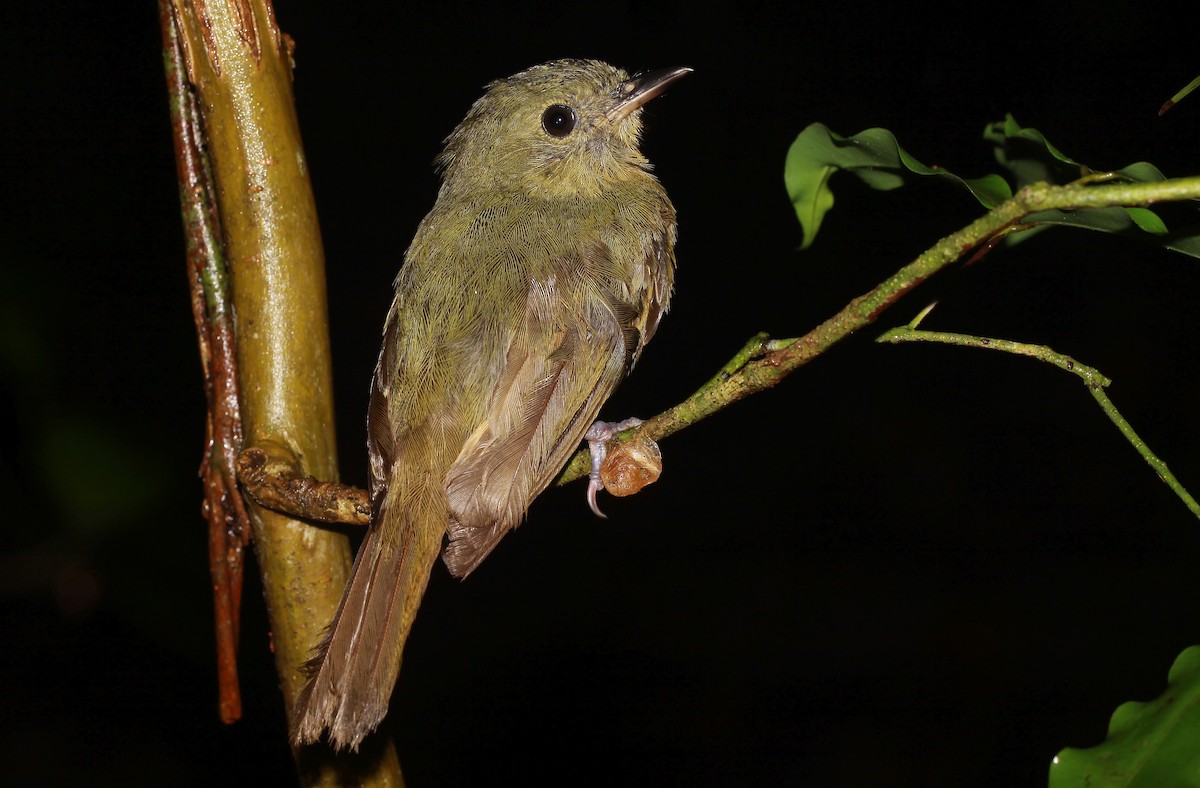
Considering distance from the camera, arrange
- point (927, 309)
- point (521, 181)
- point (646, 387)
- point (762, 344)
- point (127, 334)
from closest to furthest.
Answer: point (762, 344) < point (927, 309) < point (521, 181) < point (127, 334) < point (646, 387)

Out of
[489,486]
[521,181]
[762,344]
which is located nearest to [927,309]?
[762,344]

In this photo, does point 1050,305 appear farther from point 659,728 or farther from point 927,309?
point 927,309

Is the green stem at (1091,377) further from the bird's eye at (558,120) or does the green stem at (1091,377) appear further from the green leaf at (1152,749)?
the bird's eye at (558,120)

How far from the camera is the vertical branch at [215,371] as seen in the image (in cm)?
241

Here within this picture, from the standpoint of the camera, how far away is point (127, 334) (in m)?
5.20

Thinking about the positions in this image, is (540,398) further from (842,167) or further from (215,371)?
(842,167)

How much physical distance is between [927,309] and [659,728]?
4919 millimetres

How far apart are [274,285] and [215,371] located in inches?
13.3

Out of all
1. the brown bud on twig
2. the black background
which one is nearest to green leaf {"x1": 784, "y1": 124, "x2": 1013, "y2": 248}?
the brown bud on twig

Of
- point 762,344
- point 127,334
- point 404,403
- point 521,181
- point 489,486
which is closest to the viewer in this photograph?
point 762,344

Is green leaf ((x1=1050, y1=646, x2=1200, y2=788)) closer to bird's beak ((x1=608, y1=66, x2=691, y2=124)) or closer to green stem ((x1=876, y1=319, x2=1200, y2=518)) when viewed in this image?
green stem ((x1=876, y1=319, x2=1200, y2=518))

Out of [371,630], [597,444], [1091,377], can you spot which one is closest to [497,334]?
[597,444]

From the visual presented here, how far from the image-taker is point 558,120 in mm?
3516

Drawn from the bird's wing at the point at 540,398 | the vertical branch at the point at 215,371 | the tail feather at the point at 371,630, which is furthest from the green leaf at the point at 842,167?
the vertical branch at the point at 215,371
